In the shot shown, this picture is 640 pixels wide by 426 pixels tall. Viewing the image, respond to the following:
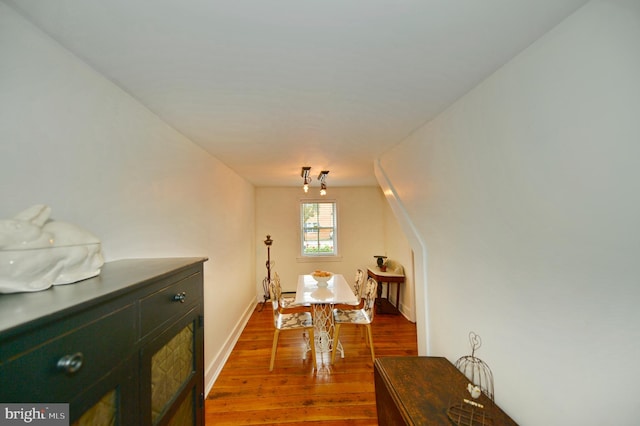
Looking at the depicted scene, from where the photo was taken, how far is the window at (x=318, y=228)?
16.6 ft

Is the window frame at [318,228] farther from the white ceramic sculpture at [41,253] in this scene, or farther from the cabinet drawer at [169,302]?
the white ceramic sculpture at [41,253]

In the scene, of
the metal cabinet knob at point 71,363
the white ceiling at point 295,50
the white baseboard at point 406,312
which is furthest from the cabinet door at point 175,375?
the white baseboard at point 406,312

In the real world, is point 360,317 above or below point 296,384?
above

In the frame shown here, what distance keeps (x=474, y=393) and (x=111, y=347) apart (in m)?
1.59

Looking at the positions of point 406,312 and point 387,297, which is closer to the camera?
point 406,312

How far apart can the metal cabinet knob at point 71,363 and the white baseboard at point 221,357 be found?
6.73 feet

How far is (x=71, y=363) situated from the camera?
0.58 meters

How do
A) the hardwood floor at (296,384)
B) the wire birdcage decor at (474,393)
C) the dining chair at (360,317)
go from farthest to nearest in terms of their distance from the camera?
the dining chair at (360,317) → the hardwood floor at (296,384) → the wire birdcage decor at (474,393)

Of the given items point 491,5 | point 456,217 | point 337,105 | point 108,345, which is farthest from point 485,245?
point 108,345

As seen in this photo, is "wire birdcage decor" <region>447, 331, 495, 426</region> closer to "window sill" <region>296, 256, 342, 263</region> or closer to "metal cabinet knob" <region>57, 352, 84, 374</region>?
"metal cabinet knob" <region>57, 352, 84, 374</region>

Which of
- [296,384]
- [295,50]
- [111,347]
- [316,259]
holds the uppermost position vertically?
[295,50]

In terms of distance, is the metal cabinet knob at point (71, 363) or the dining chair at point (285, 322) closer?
the metal cabinet knob at point (71, 363)

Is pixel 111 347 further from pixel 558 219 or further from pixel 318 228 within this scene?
pixel 318 228

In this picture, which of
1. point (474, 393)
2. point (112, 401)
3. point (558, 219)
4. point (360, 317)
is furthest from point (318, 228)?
point (112, 401)
